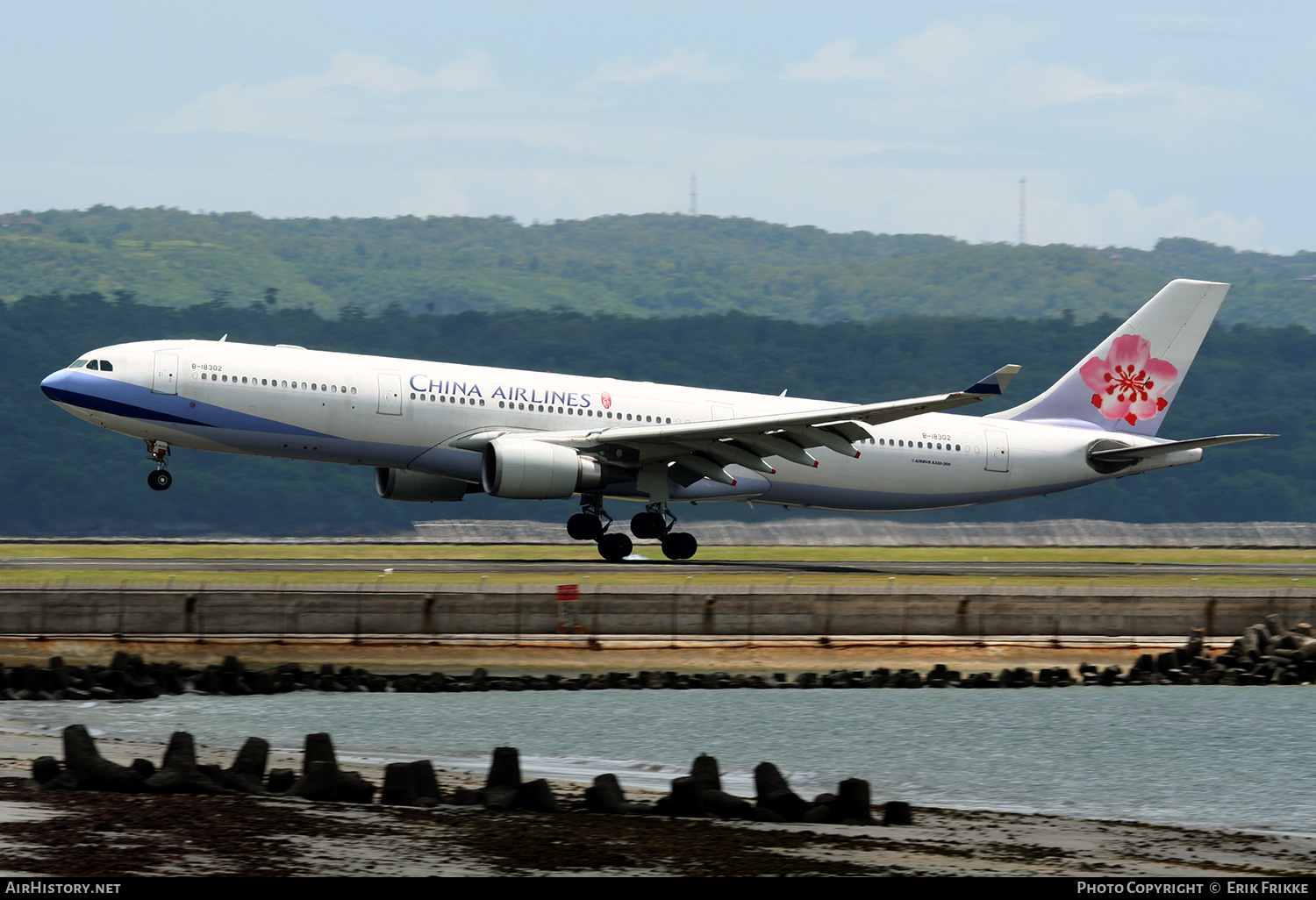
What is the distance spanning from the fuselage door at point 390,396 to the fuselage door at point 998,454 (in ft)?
61.4

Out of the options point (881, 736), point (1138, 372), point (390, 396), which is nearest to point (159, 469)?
point (390, 396)

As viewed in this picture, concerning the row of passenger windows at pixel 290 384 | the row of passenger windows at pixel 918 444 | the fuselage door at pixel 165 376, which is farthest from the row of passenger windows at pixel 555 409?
the row of passenger windows at pixel 918 444

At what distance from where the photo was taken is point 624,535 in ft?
153

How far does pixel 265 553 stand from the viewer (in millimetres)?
49375

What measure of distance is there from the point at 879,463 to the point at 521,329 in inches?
5739

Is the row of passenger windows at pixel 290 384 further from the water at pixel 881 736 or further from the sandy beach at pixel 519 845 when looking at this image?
the sandy beach at pixel 519 845

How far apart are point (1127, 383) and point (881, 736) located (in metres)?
25.7

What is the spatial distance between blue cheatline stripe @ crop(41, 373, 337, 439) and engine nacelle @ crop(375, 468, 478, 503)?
Answer: 4921mm

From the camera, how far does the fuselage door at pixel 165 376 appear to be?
4172cm

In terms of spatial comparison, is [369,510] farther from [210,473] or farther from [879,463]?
[879,463]

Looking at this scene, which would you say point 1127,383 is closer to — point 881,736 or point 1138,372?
point 1138,372

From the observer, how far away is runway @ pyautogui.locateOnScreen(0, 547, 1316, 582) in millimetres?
42000

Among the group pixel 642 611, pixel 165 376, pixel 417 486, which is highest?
pixel 165 376

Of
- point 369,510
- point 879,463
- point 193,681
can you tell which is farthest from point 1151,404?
point 369,510
